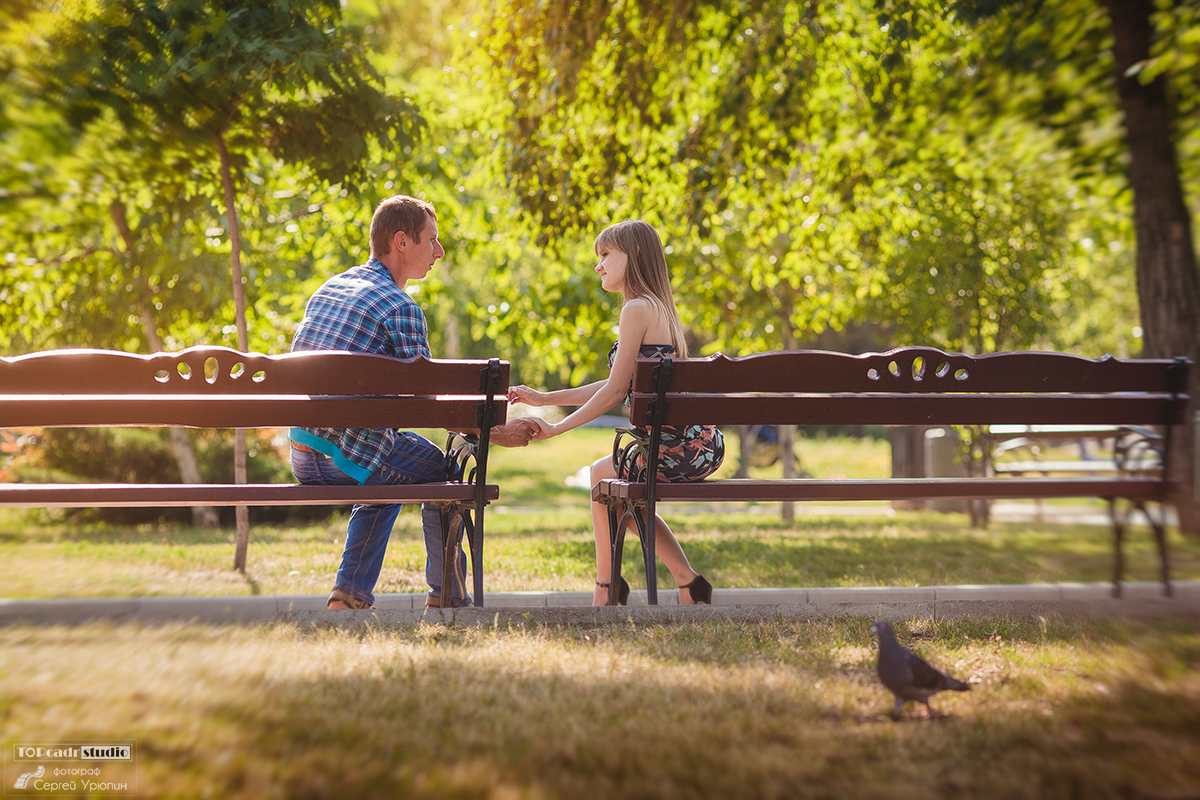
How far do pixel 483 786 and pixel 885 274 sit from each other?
9.35m

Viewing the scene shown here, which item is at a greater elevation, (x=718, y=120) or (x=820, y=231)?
(x=718, y=120)

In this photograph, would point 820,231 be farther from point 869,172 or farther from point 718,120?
point 718,120

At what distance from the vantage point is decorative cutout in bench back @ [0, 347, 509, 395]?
3199 millimetres

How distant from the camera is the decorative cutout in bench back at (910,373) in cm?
338

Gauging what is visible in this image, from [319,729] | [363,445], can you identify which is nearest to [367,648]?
[319,729]

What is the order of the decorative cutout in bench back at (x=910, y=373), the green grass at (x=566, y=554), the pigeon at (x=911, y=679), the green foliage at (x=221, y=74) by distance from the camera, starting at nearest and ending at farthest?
1. the pigeon at (x=911, y=679)
2. the decorative cutout in bench back at (x=910, y=373)
3. the green foliage at (x=221, y=74)
4. the green grass at (x=566, y=554)

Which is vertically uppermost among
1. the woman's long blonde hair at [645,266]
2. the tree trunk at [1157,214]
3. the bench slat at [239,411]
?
the tree trunk at [1157,214]

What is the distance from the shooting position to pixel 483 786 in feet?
6.07

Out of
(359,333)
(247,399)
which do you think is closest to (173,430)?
(359,333)

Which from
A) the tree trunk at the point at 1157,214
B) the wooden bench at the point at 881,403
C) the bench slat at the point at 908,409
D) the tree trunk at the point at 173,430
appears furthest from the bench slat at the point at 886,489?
the tree trunk at the point at 173,430

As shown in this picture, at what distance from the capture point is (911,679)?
91.8 inches

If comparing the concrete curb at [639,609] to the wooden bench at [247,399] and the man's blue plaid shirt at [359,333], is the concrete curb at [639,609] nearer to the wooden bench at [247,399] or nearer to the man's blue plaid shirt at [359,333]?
the wooden bench at [247,399]

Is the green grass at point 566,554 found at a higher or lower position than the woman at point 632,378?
lower

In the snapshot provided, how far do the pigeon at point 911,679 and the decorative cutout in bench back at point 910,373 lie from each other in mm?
1296
